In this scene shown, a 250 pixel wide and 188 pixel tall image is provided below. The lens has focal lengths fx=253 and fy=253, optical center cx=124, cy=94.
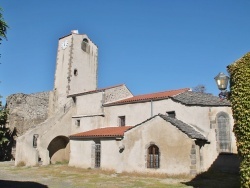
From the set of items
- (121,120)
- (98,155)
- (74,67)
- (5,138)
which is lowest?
(98,155)

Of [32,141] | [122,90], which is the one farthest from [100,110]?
[32,141]

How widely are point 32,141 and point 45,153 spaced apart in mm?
2020

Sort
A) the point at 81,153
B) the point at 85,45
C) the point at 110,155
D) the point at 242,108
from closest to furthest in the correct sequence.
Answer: the point at 242,108 < the point at 110,155 < the point at 81,153 < the point at 85,45

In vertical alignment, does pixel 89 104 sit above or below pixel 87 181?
above

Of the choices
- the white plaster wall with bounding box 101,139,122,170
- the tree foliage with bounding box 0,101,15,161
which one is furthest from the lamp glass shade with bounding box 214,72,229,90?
the tree foliage with bounding box 0,101,15,161

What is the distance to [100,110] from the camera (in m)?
27.7

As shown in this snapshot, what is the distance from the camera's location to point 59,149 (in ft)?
97.8

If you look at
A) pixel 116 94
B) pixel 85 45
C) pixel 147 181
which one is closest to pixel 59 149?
pixel 116 94

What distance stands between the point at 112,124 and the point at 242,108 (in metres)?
19.1

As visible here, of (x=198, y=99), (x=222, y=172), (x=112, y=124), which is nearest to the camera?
(x=222, y=172)

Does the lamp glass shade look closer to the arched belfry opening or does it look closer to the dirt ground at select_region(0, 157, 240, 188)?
the dirt ground at select_region(0, 157, 240, 188)

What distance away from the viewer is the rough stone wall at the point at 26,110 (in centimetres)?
3341

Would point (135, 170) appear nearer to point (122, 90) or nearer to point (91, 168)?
Answer: point (91, 168)

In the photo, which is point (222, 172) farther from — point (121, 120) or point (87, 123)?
point (87, 123)
